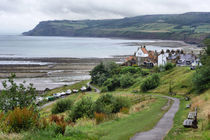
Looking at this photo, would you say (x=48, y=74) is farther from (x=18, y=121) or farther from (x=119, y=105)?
(x=18, y=121)

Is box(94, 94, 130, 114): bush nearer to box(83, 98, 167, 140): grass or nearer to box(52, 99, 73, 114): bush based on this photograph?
box(83, 98, 167, 140): grass

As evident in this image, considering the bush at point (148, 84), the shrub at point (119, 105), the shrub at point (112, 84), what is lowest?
the shrub at point (112, 84)

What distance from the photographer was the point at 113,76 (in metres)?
81.6

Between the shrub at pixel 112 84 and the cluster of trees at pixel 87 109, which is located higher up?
the cluster of trees at pixel 87 109

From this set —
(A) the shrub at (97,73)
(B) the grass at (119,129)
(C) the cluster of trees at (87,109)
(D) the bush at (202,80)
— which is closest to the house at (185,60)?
(A) the shrub at (97,73)

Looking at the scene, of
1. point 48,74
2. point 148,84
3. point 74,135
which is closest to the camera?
point 74,135

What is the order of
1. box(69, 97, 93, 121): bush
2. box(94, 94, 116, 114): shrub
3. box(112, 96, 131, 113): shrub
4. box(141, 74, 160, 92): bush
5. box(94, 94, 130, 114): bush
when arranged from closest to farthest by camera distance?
1. box(69, 97, 93, 121): bush
2. box(94, 94, 116, 114): shrub
3. box(94, 94, 130, 114): bush
4. box(112, 96, 131, 113): shrub
5. box(141, 74, 160, 92): bush

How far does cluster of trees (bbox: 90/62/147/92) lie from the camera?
71831mm

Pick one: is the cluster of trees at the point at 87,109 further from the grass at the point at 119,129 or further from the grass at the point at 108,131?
the grass at the point at 119,129

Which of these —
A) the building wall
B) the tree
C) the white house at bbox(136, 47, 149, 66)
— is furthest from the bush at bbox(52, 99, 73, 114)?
the white house at bbox(136, 47, 149, 66)

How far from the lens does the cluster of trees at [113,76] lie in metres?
71.8

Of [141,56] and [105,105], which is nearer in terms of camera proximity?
[105,105]

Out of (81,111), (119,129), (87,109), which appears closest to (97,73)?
(87,109)

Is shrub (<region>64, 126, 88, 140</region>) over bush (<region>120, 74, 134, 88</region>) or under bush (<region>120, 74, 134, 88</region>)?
over
